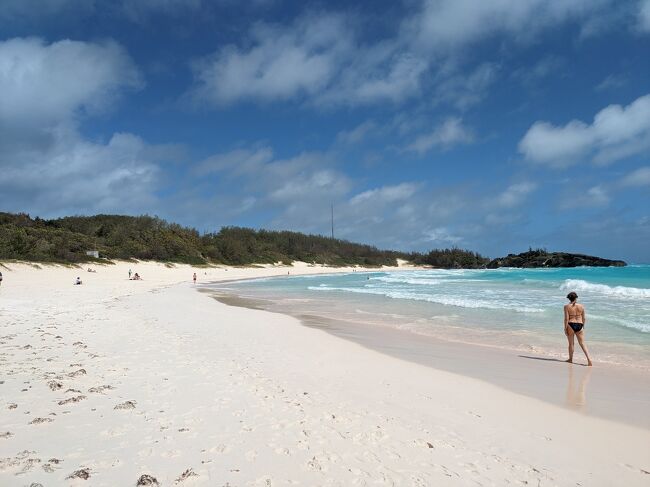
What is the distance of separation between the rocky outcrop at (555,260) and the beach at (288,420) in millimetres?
86417

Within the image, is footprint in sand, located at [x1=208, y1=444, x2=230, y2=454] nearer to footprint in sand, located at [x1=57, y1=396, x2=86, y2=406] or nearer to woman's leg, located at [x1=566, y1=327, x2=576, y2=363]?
footprint in sand, located at [x1=57, y1=396, x2=86, y2=406]

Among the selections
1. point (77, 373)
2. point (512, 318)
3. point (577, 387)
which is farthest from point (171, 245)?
point (577, 387)

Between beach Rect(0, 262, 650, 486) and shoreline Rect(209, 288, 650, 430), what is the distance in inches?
2.4

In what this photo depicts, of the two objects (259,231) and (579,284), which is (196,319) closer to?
(579,284)

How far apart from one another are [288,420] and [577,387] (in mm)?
5014

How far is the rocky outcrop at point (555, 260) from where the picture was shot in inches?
3194

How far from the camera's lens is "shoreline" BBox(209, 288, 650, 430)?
5758 mm

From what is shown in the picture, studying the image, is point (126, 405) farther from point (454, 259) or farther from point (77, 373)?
point (454, 259)

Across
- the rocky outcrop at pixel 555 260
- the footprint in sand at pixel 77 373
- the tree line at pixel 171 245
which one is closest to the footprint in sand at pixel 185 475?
the footprint in sand at pixel 77 373

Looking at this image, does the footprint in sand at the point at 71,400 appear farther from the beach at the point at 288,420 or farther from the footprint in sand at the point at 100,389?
the footprint in sand at the point at 100,389

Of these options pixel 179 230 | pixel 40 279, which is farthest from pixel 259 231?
pixel 40 279

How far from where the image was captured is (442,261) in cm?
10256

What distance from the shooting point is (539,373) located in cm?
759

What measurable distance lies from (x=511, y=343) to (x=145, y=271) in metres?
38.3
